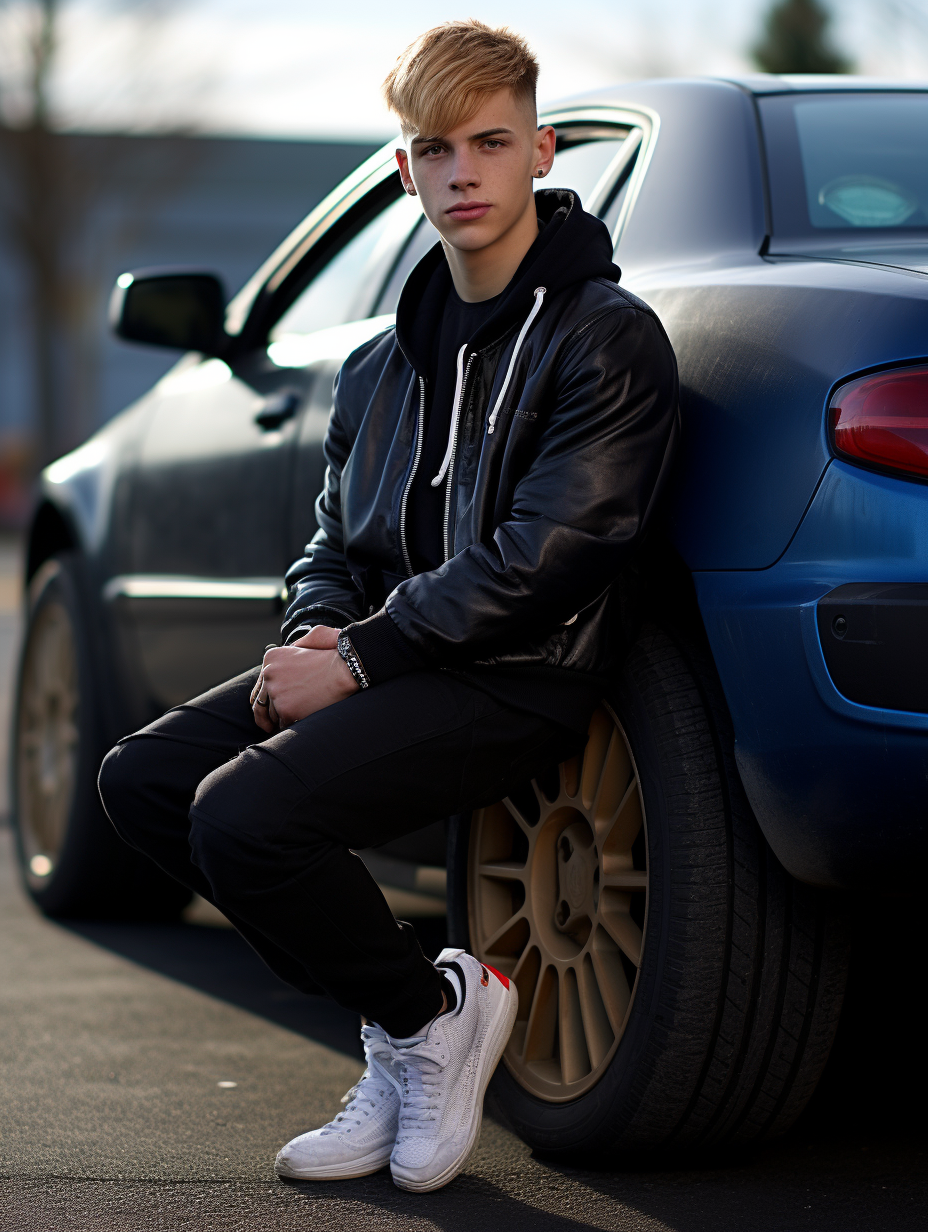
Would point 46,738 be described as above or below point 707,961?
below

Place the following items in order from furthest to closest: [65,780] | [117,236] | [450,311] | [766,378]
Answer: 1. [117,236]
2. [65,780]
3. [450,311]
4. [766,378]

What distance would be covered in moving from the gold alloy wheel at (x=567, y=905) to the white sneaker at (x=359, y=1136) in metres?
0.23

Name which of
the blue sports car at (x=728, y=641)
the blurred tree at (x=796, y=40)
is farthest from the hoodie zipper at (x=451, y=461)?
the blurred tree at (x=796, y=40)

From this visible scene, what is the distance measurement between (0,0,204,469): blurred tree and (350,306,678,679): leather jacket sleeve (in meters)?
25.4

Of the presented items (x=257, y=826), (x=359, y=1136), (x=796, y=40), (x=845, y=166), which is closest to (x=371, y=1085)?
(x=359, y=1136)

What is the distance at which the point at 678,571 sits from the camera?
7.88 feet

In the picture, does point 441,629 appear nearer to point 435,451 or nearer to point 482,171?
point 435,451

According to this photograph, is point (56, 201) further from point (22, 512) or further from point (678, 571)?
point (678, 571)

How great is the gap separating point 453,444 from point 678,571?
0.38 m

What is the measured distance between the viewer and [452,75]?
8.21 feet

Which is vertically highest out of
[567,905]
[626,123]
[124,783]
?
[626,123]

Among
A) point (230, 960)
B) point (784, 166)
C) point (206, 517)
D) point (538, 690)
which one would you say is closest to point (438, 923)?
point (230, 960)

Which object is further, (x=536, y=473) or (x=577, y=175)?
(x=577, y=175)

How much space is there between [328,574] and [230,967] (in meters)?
1.40
